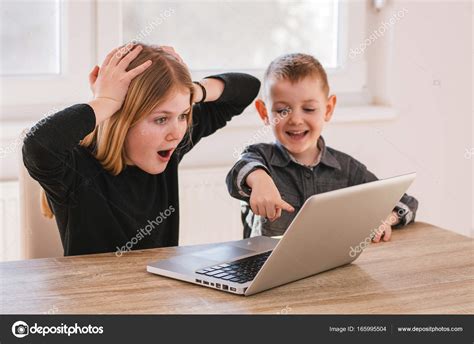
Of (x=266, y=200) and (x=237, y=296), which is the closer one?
(x=237, y=296)

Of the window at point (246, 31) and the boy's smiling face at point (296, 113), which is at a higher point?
the window at point (246, 31)

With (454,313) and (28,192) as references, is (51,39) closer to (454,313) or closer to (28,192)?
(28,192)

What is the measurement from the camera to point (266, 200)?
1.59 m

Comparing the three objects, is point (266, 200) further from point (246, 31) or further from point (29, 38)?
point (246, 31)

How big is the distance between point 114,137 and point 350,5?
1779mm

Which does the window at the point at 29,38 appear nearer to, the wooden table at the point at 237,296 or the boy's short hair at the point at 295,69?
→ the boy's short hair at the point at 295,69

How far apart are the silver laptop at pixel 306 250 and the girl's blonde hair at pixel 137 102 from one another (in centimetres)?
31

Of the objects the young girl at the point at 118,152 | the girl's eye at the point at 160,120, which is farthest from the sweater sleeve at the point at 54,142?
the girl's eye at the point at 160,120

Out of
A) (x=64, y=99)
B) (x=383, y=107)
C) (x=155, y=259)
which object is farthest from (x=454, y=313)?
(x=383, y=107)

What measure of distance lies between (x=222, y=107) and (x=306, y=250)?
0.80 metres

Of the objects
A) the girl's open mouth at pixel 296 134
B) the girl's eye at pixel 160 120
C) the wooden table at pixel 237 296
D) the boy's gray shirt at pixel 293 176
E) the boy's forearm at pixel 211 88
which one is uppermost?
the boy's forearm at pixel 211 88

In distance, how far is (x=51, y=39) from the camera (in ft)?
9.23

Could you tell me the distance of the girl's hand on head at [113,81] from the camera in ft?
5.67

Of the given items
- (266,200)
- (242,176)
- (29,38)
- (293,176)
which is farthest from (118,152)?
(29,38)
